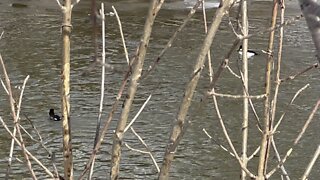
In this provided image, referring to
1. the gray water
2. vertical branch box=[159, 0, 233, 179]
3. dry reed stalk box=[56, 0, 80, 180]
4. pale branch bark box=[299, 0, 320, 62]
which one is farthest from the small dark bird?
pale branch bark box=[299, 0, 320, 62]

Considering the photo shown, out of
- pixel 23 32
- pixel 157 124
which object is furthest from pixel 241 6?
pixel 23 32

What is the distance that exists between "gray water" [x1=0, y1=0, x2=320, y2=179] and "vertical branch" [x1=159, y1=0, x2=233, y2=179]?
106 inches

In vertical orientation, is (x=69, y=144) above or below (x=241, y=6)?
below

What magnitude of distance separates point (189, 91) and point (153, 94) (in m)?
8.46

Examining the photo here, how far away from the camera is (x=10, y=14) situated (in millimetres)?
16250

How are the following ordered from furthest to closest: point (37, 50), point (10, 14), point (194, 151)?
1. point (10, 14)
2. point (37, 50)
3. point (194, 151)

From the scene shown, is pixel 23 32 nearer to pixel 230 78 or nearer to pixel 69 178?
pixel 230 78

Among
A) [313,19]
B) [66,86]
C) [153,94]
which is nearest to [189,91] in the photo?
[66,86]

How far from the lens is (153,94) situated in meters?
9.92

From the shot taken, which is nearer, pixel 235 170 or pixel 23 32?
pixel 235 170

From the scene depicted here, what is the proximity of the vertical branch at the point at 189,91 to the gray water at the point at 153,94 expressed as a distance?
2680mm

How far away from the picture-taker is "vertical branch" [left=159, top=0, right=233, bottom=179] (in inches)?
55.0

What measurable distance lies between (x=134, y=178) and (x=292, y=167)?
1797 mm

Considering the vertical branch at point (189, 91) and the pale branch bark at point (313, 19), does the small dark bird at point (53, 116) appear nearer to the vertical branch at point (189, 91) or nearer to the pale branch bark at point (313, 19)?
the vertical branch at point (189, 91)
